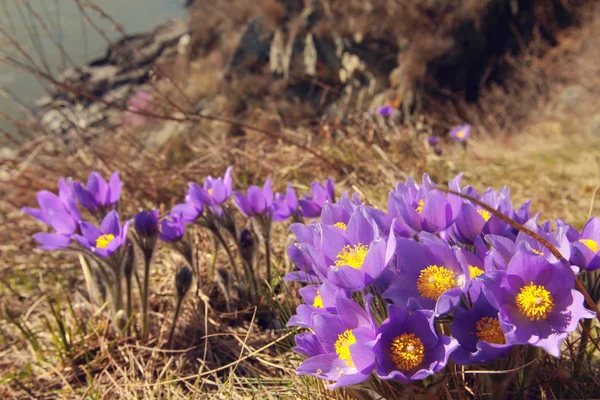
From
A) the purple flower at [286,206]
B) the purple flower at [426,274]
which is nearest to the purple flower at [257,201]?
the purple flower at [286,206]

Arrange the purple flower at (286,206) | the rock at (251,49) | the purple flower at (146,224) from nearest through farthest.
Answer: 1. the purple flower at (146,224)
2. the purple flower at (286,206)
3. the rock at (251,49)

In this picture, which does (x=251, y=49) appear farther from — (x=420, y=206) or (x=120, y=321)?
(x=420, y=206)

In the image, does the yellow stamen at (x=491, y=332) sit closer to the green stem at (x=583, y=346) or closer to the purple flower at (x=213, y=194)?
the green stem at (x=583, y=346)

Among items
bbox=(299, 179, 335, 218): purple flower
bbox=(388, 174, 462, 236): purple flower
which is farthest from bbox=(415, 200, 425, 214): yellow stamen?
bbox=(299, 179, 335, 218): purple flower

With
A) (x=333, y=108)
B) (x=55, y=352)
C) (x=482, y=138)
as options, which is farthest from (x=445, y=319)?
(x=333, y=108)

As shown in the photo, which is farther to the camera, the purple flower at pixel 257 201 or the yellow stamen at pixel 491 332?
the purple flower at pixel 257 201

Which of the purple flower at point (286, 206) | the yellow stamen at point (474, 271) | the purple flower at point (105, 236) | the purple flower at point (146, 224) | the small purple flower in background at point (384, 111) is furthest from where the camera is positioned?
the small purple flower in background at point (384, 111)

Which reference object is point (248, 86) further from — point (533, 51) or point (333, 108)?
point (533, 51)
